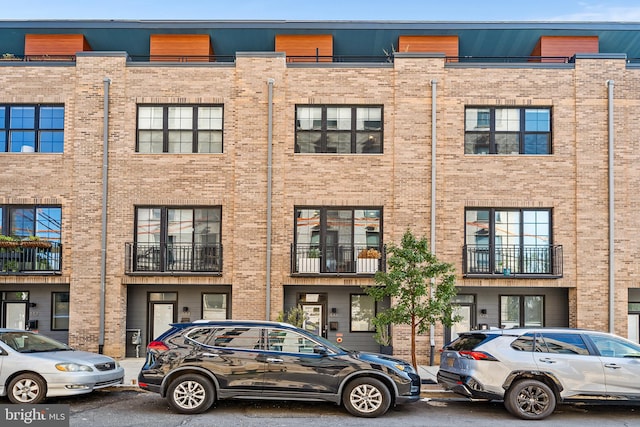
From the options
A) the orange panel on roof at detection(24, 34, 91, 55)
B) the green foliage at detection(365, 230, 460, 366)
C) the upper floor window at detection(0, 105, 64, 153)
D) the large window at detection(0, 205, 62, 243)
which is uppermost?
the orange panel on roof at detection(24, 34, 91, 55)

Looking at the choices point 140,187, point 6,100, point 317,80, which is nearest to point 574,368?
point 317,80

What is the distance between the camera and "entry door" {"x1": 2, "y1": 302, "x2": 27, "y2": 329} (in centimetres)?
1936

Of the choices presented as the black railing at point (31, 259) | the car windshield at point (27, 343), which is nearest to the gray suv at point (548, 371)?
the car windshield at point (27, 343)

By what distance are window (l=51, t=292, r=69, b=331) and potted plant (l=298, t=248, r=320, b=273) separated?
7.26 metres

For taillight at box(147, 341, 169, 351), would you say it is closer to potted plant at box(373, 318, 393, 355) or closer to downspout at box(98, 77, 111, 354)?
potted plant at box(373, 318, 393, 355)

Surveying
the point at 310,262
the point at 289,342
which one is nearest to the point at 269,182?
the point at 310,262

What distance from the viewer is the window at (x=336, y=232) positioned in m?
18.5

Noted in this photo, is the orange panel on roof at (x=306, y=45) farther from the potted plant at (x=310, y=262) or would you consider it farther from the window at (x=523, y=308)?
the window at (x=523, y=308)

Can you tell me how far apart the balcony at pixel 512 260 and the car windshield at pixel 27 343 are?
11049 millimetres

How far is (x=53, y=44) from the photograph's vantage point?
22.0 meters

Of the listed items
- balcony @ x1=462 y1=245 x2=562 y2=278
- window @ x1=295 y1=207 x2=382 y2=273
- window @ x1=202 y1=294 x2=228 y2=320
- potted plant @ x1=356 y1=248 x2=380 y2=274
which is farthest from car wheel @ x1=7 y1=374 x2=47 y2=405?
balcony @ x1=462 y1=245 x2=562 y2=278

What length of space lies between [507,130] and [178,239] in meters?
10.2

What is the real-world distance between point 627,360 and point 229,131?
1226 centimetres

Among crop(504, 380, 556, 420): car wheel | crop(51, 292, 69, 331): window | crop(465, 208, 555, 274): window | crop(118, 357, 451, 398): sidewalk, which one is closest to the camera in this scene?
crop(504, 380, 556, 420): car wheel
